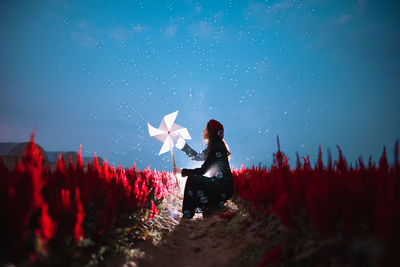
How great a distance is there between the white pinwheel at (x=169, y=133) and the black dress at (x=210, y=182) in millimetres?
1997

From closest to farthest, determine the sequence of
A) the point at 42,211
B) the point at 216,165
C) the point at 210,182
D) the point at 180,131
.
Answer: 1. the point at 42,211
2. the point at 210,182
3. the point at 216,165
4. the point at 180,131

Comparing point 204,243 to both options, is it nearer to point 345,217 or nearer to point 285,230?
point 285,230

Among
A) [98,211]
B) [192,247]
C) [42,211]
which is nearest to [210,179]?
[192,247]

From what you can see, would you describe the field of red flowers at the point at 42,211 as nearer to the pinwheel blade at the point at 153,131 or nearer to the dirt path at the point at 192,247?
the dirt path at the point at 192,247

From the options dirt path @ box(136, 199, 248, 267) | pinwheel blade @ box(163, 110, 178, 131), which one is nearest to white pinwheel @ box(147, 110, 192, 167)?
pinwheel blade @ box(163, 110, 178, 131)

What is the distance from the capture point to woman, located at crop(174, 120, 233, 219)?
17.2 ft

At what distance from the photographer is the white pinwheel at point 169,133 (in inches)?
287

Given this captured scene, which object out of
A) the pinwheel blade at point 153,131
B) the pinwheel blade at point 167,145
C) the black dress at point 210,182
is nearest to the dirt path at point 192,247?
the black dress at point 210,182

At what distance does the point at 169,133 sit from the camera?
7.47m

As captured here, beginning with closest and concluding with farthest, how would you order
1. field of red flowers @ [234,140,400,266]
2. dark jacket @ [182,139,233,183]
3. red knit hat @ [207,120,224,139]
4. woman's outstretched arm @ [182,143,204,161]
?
field of red flowers @ [234,140,400,266]
dark jacket @ [182,139,233,183]
red knit hat @ [207,120,224,139]
woman's outstretched arm @ [182,143,204,161]

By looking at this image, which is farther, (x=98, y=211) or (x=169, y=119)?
(x=169, y=119)

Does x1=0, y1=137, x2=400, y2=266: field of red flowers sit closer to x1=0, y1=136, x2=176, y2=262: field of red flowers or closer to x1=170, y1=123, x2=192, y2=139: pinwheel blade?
x1=0, y1=136, x2=176, y2=262: field of red flowers

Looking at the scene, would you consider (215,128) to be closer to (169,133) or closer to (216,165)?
(216,165)

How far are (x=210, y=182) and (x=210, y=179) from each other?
80 millimetres
